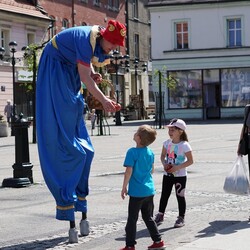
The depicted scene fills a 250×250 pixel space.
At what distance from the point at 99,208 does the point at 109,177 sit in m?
3.66

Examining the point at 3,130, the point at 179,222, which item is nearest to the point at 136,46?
the point at 3,130

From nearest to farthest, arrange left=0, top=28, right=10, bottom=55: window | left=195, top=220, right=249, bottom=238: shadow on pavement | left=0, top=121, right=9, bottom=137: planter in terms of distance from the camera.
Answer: left=195, top=220, right=249, bottom=238: shadow on pavement < left=0, top=121, right=9, bottom=137: planter < left=0, top=28, right=10, bottom=55: window

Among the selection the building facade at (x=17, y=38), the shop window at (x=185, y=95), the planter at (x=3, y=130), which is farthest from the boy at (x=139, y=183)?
the shop window at (x=185, y=95)

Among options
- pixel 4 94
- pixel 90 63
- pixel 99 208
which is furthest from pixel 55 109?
pixel 4 94

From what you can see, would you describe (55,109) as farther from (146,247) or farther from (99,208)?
(99,208)

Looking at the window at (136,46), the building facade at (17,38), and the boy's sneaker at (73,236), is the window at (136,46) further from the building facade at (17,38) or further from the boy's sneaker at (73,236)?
the boy's sneaker at (73,236)

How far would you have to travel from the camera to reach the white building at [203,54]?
145 ft

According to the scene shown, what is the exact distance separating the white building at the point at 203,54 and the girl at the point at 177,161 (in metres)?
37.1

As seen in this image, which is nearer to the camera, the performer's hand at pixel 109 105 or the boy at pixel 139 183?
the boy at pixel 139 183

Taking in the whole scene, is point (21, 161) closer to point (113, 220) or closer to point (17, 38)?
point (113, 220)

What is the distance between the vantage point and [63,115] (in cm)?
628

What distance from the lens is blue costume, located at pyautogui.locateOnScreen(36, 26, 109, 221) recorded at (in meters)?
6.26

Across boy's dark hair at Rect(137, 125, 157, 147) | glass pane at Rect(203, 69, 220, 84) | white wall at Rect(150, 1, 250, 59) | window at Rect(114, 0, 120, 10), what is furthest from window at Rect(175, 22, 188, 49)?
boy's dark hair at Rect(137, 125, 157, 147)

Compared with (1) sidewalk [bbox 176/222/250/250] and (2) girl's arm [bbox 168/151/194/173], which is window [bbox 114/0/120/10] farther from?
(1) sidewalk [bbox 176/222/250/250]
